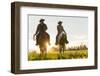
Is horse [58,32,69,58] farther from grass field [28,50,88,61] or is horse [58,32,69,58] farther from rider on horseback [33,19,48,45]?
rider on horseback [33,19,48,45]

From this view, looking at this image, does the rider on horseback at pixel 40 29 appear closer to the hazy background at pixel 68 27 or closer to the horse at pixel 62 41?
the hazy background at pixel 68 27

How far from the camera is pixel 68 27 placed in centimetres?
180

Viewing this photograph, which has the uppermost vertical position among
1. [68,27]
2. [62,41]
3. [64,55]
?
[68,27]

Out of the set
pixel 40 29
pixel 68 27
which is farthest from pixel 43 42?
pixel 68 27

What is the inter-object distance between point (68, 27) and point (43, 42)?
0.22 metres

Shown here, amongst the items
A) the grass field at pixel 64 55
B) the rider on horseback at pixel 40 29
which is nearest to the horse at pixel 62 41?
the grass field at pixel 64 55

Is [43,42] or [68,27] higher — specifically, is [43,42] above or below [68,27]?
below

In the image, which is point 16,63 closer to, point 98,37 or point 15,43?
point 15,43

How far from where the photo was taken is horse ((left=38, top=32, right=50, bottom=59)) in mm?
1715

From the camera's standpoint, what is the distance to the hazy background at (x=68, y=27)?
1685mm

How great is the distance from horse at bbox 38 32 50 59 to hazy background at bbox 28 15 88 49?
3cm

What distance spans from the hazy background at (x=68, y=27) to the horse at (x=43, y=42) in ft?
0.10

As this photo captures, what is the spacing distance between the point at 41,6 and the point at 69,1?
243 millimetres

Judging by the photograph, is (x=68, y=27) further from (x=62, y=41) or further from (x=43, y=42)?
(x=43, y=42)
